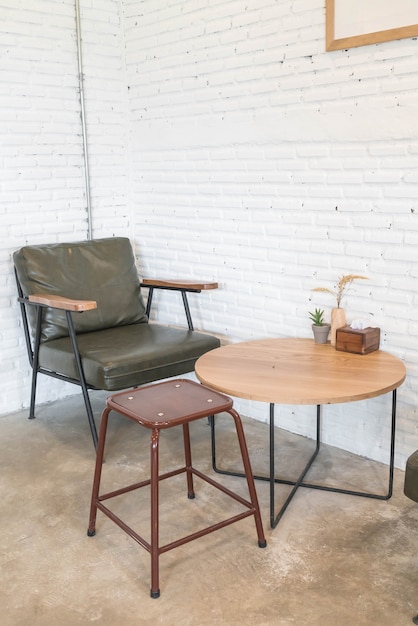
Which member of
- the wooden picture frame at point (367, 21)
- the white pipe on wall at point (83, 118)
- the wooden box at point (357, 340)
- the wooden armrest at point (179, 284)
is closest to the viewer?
the wooden picture frame at point (367, 21)

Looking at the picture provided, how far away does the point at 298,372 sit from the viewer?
8.14 feet

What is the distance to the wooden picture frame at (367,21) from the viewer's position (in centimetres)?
248

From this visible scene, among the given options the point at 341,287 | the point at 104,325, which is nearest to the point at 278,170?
the point at 341,287

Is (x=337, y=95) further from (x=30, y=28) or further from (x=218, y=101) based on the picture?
(x=30, y=28)

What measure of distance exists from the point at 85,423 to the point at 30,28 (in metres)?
2.00

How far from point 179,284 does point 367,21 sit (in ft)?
4.81

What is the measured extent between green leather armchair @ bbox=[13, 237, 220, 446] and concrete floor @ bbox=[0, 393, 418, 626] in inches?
15.4

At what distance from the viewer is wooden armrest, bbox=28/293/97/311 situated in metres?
2.91

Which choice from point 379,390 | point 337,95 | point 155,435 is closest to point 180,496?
point 155,435

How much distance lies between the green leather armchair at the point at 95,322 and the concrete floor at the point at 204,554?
39 centimetres

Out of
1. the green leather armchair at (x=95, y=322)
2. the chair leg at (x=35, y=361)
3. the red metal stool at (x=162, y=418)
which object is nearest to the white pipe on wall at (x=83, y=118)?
the green leather armchair at (x=95, y=322)

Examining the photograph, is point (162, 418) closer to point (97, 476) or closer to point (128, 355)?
point (97, 476)

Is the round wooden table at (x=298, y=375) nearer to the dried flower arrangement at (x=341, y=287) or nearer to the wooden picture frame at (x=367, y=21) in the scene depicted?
the dried flower arrangement at (x=341, y=287)

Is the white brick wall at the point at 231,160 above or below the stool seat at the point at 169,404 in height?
above
